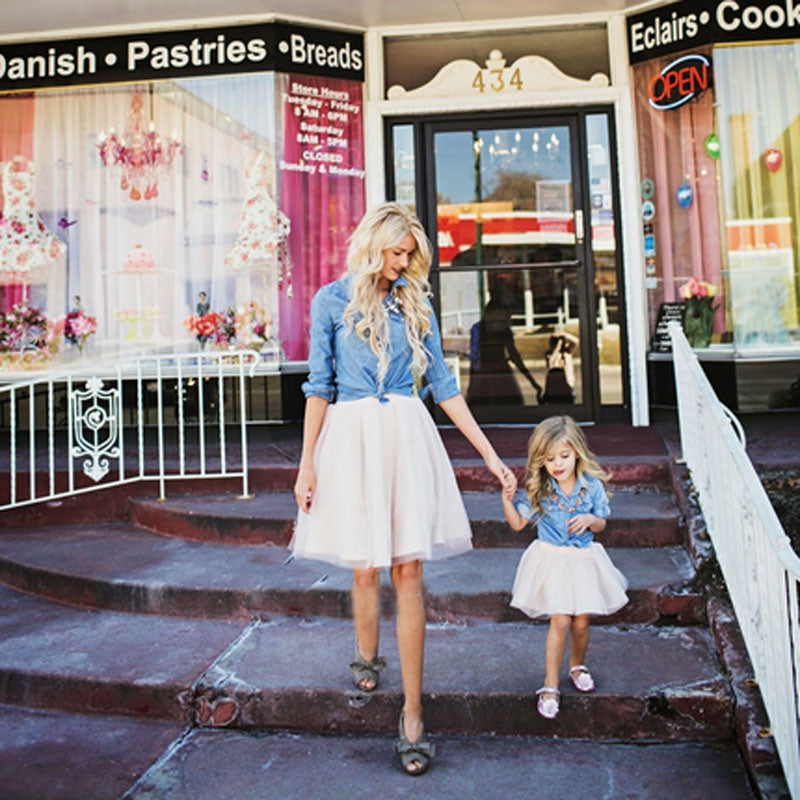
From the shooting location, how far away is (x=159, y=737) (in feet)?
11.0

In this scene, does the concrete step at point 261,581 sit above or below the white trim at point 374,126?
below

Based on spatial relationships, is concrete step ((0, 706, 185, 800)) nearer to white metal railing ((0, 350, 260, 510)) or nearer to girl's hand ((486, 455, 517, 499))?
girl's hand ((486, 455, 517, 499))

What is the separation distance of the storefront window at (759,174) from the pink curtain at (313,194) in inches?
117

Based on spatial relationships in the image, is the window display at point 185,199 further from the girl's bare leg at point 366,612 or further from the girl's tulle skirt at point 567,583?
the girl's tulle skirt at point 567,583

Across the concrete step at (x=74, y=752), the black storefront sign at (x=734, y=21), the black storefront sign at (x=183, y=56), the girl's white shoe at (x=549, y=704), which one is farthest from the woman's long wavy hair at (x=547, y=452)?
the black storefront sign at (x=183, y=56)

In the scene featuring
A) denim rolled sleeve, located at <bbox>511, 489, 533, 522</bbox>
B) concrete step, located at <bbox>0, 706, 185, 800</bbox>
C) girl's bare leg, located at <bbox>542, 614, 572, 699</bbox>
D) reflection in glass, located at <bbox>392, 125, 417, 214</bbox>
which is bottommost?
concrete step, located at <bbox>0, 706, 185, 800</bbox>

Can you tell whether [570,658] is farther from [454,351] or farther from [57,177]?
[57,177]

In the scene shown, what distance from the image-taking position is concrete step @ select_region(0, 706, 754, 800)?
2873 mm

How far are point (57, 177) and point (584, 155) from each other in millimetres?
→ 4495

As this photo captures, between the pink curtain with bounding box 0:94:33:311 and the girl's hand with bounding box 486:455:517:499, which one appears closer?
the girl's hand with bounding box 486:455:517:499

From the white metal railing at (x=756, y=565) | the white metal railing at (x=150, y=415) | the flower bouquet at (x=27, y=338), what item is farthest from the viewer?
the flower bouquet at (x=27, y=338)

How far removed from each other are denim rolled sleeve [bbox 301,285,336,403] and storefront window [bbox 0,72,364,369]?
14.0ft

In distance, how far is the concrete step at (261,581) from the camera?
397 cm

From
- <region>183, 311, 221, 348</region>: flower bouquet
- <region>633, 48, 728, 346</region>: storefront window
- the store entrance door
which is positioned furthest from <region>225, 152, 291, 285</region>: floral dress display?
<region>633, 48, 728, 346</region>: storefront window
